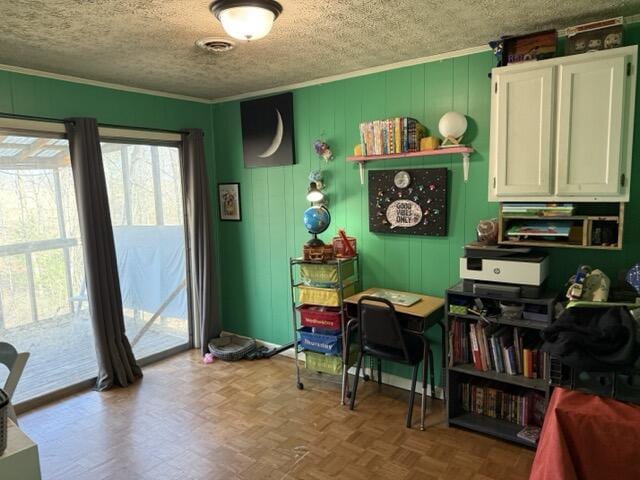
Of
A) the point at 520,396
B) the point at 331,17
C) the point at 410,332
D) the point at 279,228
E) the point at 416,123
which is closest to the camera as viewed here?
the point at 331,17

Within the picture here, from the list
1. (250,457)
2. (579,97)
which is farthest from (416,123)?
(250,457)

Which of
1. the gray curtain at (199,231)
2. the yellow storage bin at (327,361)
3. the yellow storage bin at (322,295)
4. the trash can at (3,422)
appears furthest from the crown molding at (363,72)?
the trash can at (3,422)

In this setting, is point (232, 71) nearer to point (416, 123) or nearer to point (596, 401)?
point (416, 123)

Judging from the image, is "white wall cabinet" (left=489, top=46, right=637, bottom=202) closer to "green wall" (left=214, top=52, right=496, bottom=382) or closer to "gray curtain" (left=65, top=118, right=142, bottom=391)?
"green wall" (left=214, top=52, right=496, bottom=382)

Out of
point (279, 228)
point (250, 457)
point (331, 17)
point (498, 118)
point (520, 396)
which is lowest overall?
point (250, 457)

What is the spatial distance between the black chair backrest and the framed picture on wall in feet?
6.20

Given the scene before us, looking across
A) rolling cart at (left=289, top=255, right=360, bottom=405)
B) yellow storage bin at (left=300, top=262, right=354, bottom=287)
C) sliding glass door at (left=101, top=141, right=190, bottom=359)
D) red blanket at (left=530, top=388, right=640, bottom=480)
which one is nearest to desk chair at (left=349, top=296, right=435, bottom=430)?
rolling cart at (left=289, top=255, right=360, bottom=405)

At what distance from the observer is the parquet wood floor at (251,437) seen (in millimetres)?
2465

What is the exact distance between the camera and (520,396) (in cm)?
270

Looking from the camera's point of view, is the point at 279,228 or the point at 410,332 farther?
the point at 279,228

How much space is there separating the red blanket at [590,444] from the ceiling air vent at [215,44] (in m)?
2.53

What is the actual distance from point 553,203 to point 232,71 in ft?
7.83

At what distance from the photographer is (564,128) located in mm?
2367

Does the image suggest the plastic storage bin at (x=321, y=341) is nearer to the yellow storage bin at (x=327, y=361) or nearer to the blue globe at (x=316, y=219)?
the yellow storage bin at (x=327, y=361)
